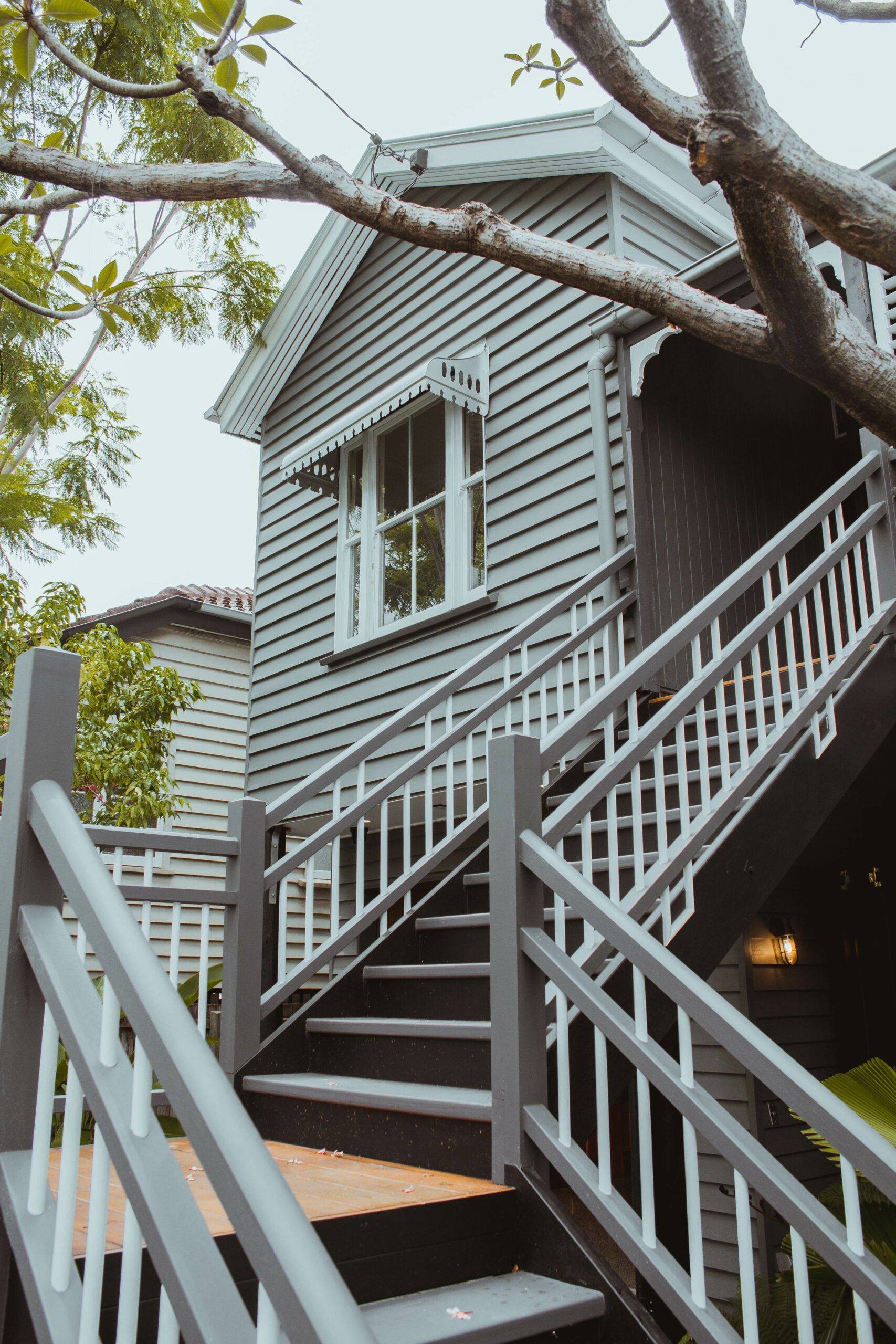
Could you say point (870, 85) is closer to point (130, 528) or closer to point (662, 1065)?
point (662, 1065)

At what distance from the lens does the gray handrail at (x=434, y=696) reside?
4.08 meters

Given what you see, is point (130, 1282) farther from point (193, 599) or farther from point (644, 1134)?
point (193, 599)

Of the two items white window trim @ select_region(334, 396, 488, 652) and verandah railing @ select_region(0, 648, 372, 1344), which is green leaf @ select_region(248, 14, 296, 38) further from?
white window trim @ select_region(334, 396, 488, 652)

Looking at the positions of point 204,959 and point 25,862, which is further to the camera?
point 204,959

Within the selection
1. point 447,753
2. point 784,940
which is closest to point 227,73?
point 447,753

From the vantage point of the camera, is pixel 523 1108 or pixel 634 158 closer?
pixel 523 1108

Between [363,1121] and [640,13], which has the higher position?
[640,13]

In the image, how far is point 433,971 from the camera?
13.2ft

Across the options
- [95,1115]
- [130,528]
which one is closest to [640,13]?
[95,1115]

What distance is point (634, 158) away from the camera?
6.29 m

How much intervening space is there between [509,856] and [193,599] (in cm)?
1007

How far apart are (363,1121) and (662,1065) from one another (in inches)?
52.5

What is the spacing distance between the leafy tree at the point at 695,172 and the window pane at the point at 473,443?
2753 millimetres

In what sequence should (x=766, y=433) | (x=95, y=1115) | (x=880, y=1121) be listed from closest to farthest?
1. (x=95, y=1115)
2. (x=880, y=1121)
3. (x=766, y=433)
